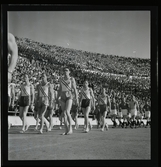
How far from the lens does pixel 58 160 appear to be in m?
11.3

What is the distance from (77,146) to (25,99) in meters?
2.06

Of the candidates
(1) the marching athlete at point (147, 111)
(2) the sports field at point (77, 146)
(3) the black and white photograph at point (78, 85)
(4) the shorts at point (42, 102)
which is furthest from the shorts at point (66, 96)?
→ (1) the marching athlete at point (147, 111)

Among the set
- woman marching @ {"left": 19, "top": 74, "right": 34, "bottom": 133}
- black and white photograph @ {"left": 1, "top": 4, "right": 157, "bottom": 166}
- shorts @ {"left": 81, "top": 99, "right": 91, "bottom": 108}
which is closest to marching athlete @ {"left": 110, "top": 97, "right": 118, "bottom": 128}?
black and white photograph @ {"left": 1, "top": 4, "right": 157, "bottom": 166}

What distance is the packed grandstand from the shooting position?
12.0m

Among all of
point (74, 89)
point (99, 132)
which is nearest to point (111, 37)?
point (74, 89)

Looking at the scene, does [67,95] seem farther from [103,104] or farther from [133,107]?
[133,107]

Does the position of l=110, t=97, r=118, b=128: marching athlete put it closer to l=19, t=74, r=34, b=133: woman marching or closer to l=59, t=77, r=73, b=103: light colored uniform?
l=59, t=77, r=73, b=103: light colored uniform

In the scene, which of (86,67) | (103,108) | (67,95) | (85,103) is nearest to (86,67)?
(86,67)

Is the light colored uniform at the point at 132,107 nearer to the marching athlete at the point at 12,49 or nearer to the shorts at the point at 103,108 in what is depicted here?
the shorts at the point at 103,108

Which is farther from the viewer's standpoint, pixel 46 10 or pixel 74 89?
pixel 74 89

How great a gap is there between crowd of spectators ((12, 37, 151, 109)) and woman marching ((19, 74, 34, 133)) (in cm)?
14

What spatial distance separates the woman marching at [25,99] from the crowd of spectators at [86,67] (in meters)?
0.14
